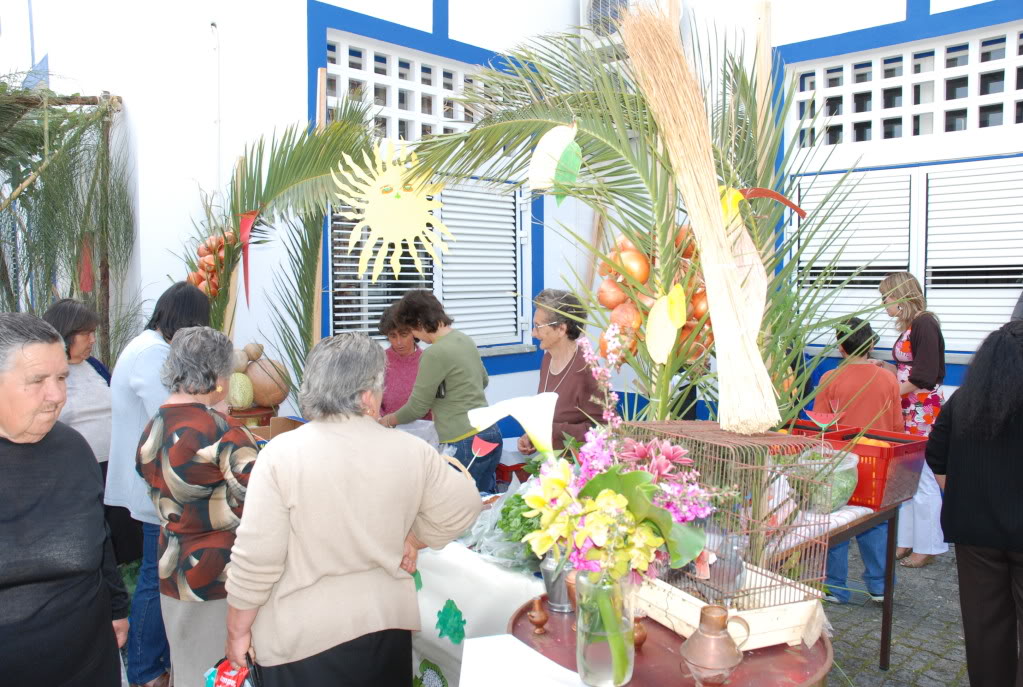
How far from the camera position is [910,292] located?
15.3ft

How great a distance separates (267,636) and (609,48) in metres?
1.96

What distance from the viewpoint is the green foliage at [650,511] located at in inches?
59.0

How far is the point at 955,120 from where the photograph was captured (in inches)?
225

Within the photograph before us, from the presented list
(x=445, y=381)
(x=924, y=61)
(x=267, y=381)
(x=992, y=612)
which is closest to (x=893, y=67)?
(x=924, y=61)

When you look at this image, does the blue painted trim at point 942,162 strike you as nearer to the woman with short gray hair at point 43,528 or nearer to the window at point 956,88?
the window at point 956,88

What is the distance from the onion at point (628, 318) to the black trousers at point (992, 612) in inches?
66.1

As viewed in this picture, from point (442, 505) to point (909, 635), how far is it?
2936mm

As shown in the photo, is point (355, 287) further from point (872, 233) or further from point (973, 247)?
point (973, 247)

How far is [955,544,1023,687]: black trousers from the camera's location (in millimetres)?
2721

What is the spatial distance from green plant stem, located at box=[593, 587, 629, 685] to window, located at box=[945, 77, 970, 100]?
5.60 m

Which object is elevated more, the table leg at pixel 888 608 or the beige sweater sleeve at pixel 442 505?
the beige sweater sleeve at pixel 442 505

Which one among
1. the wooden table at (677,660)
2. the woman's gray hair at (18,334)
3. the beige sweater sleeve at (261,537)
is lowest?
the wooden table at (677,660)

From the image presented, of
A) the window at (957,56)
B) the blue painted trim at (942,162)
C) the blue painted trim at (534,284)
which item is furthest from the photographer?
the blue painted trim at (534,284)

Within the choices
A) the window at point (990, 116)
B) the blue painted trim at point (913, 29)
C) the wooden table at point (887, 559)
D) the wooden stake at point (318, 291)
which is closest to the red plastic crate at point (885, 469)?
the wooden table at point (887, 559)
